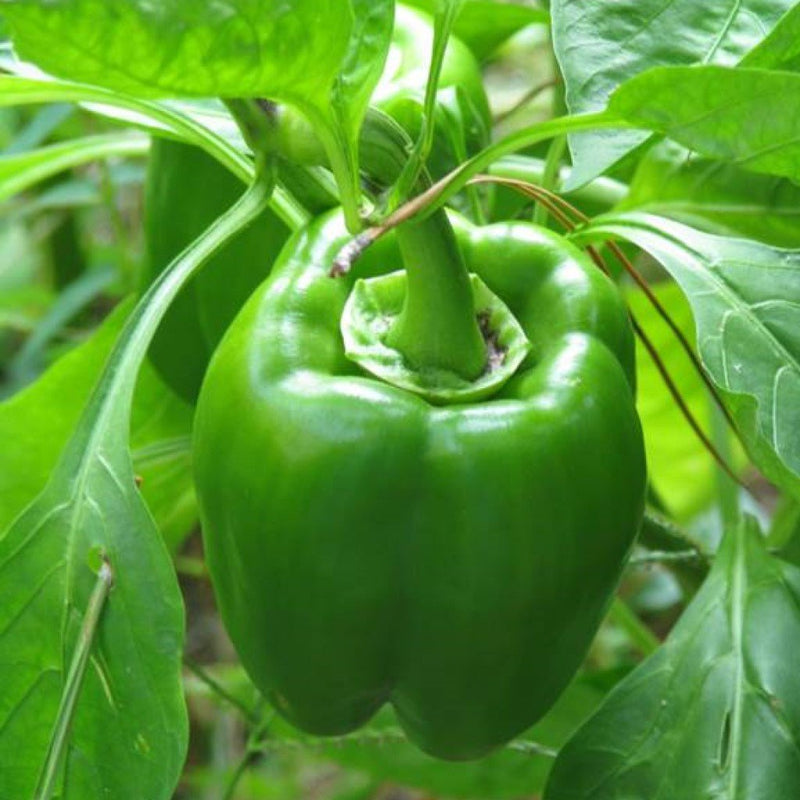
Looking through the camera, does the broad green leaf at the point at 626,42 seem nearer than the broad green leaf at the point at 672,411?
Yes

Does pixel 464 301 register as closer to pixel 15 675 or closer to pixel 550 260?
pixel 550 260

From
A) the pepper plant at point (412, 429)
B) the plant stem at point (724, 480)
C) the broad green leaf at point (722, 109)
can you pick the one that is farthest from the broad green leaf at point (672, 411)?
the broad green leaf at point (722, 109)

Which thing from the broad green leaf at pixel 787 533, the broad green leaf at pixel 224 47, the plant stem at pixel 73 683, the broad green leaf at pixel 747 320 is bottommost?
the broad green leaf at pixel 787 533

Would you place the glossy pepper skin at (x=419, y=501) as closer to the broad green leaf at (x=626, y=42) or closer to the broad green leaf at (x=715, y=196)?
the broad green leaf at (x=626, y=42)

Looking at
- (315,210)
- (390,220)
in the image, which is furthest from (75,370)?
(390,220)

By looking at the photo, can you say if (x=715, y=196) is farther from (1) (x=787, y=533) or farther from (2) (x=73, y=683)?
(2) (x=73, y=683)

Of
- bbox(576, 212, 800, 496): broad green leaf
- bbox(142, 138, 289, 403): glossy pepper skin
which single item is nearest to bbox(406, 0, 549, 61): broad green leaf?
bbox(142, 138, 289, 403): glossy pepper skin

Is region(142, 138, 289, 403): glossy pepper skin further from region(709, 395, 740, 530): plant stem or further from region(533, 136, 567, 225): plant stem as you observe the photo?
region(709, 395, 740, 530): plant stem
